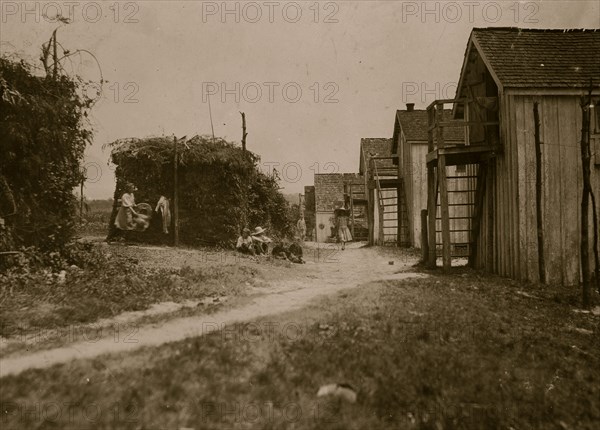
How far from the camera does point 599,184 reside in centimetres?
1184

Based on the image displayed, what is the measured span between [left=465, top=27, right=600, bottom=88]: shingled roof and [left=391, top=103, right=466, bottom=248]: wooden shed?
28.5 feet

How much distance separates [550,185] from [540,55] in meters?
3.81

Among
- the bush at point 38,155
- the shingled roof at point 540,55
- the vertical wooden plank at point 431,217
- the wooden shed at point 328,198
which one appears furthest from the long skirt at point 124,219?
the wooden shed at point 328,198

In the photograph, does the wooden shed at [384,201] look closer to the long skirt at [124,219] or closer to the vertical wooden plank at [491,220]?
the vertical wooden plank at [491,220]

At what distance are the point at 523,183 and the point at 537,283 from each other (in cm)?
241

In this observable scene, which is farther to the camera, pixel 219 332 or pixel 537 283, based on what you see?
pixel 537 283

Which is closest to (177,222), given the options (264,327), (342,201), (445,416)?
(264,327)

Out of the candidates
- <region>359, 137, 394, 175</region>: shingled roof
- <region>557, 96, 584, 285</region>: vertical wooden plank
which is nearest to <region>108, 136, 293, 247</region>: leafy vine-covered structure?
<region>557, 96, 584, 285</region>: vertical wooden plank

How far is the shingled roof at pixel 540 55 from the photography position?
12109 millimetres

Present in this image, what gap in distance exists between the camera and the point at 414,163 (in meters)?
24.3

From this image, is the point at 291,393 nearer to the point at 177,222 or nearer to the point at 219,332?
the point at 219,332

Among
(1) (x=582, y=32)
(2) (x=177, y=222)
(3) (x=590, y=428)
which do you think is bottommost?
(3) (x=590, y=428)

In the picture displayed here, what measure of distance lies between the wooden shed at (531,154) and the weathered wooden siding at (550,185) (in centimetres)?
2

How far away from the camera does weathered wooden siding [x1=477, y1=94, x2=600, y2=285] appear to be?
11828mm
